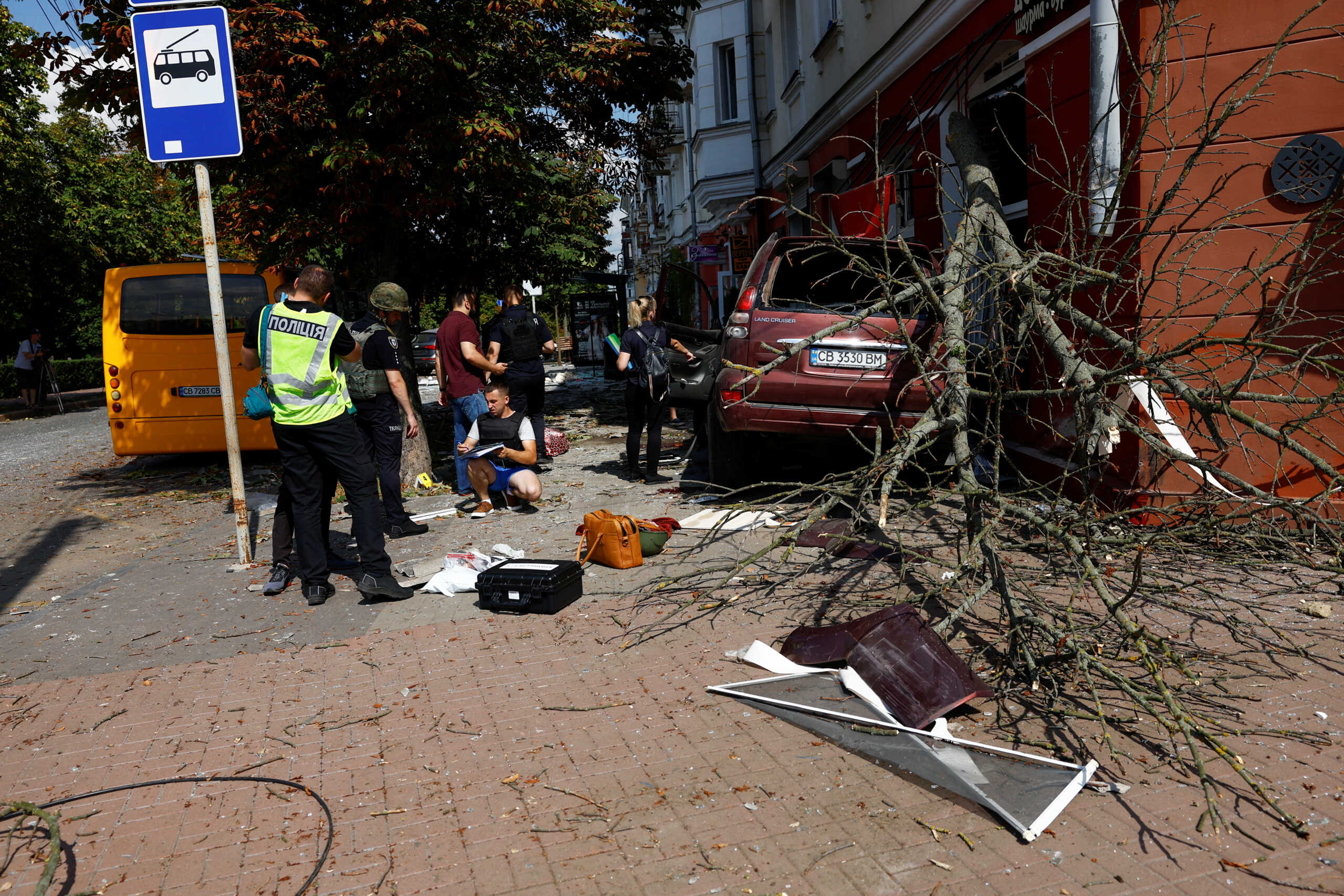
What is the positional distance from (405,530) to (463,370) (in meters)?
1.92

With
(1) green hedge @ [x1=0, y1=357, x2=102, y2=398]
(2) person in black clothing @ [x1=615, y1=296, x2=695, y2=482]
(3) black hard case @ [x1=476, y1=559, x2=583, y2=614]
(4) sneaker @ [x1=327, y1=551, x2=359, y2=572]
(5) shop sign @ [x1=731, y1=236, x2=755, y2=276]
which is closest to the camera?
(3) black hard case @ [x1=476, y1=559, x2=583, y2=614]

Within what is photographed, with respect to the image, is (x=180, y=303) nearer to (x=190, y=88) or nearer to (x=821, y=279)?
(x=190, y=88)

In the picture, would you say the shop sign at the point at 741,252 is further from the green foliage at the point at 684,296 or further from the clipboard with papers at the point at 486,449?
the clipboard with papers at the point at 486,449

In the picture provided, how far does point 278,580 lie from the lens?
246 inches

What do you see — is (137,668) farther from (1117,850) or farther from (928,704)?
(1117,850)

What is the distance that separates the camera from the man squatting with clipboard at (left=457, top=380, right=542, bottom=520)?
320 inches

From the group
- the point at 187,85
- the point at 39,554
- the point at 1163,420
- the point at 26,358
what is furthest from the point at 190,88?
the point at 26,358

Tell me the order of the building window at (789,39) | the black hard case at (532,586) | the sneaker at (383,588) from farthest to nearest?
the building window at (789,39)
the sneaker at (383,588)
the black hard case at (532,586)

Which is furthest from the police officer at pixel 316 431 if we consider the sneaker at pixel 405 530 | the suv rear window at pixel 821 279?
the suv rear window at pixel 821 279

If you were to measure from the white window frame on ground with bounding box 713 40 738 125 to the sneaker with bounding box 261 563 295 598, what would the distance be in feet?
63.2

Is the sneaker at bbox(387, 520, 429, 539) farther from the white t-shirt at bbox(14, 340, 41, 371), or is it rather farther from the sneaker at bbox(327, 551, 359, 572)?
the white t-shirt at bbox(14, 340, 41, 371)

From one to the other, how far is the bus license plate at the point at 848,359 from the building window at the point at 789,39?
12994 millimetres

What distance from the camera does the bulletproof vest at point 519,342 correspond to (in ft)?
30.2

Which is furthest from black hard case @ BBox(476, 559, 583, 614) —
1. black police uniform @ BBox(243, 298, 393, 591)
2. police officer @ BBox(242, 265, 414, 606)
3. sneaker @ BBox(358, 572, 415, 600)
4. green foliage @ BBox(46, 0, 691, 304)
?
green foliage @ BBox(46, 0, 691, 304)
